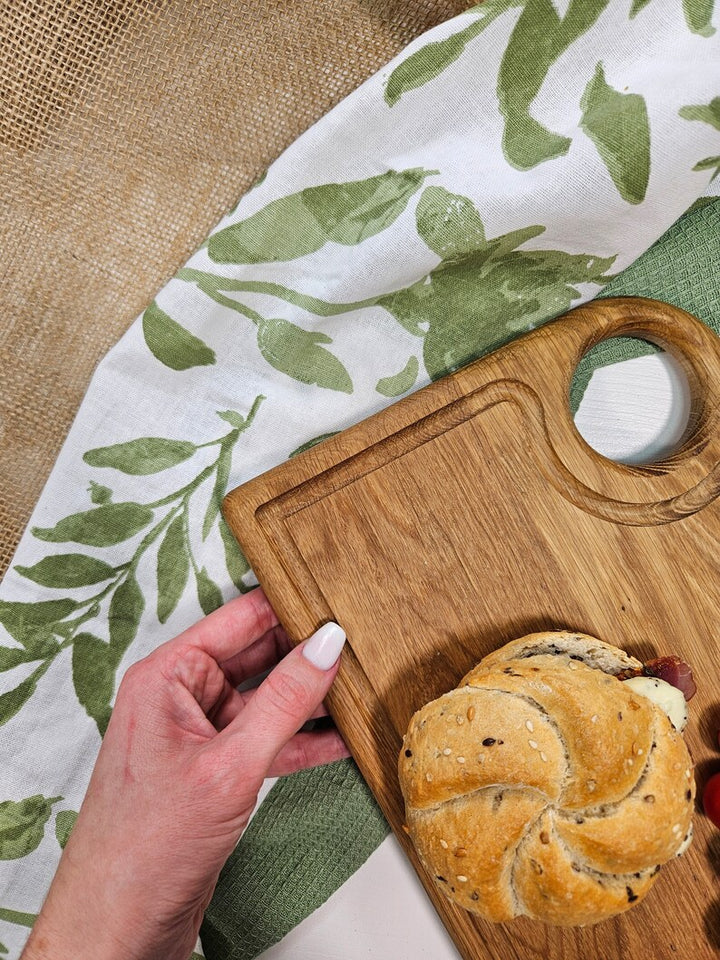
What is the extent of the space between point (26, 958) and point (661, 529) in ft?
4.25

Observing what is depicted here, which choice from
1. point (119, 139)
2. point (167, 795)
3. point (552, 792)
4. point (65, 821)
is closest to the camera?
point (552, 792)

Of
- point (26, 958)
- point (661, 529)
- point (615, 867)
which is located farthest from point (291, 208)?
point (26, 958)

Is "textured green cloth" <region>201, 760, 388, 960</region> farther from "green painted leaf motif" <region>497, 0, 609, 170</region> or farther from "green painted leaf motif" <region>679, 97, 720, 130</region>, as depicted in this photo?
"green painted leaf motif" <region>679, 97, 720, 130</region>

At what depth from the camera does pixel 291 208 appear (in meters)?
1.28

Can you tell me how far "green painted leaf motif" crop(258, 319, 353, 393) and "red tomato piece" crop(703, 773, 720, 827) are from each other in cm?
89

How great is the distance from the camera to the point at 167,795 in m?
1.19

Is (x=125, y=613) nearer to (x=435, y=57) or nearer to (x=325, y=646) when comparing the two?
(x=325, y=646)

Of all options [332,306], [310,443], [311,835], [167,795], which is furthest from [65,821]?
[332,306]

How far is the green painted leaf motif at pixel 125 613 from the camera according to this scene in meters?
1.39

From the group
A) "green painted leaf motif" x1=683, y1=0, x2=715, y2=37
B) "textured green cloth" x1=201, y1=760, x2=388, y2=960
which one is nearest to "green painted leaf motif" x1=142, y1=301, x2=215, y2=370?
"textured green cloth" x1=201, y1=760, x2=388, y2=960

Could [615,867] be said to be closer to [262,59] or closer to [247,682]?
[247,682]

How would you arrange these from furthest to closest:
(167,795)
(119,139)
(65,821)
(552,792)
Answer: (65,821) < (119,139) < (167,795) < (552,792)

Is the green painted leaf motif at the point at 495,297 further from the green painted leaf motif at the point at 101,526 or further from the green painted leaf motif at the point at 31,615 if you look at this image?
the green painted leaf motif at the point at 31,615

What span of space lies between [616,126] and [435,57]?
12.4 inches
